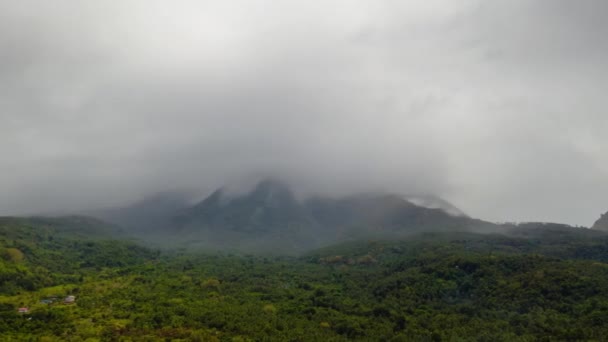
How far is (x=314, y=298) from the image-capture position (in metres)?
95.8

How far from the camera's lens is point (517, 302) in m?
79.9

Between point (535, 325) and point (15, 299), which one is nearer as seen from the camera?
point (535, 325)

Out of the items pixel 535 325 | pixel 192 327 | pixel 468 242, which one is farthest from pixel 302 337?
pixel 468 242

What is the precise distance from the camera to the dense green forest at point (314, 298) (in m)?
68.9

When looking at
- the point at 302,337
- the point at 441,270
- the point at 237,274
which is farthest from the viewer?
the point at 237,274

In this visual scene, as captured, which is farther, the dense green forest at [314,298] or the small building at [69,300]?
the small building at [69,300]

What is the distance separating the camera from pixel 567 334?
62.4 metres

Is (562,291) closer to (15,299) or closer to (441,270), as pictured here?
(441,270)

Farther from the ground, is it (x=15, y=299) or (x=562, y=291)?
(x=562, y=291)

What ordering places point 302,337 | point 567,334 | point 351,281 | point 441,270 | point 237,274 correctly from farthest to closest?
1. point 237,274
2. point 351,281
3. point 441,270
4. point 302,337
5. point 567,334

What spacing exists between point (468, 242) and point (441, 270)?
57.4 meters

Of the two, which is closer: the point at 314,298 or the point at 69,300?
the point at 69,300

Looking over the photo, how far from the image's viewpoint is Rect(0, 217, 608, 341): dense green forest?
68875mm

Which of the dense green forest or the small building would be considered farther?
the small building
